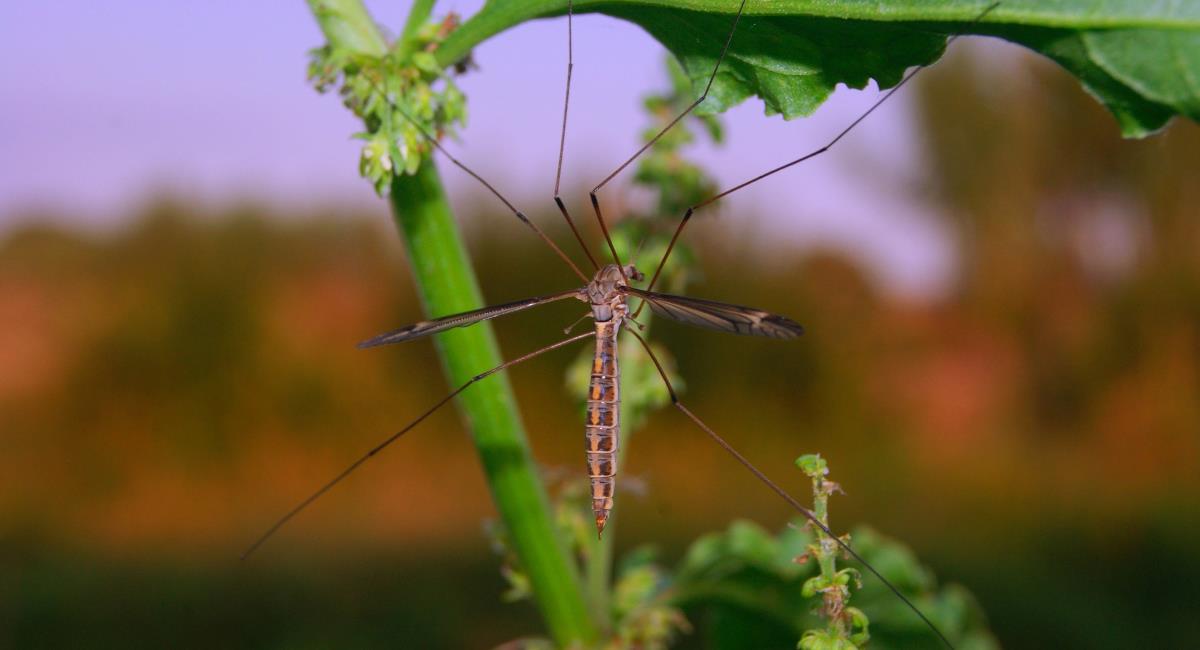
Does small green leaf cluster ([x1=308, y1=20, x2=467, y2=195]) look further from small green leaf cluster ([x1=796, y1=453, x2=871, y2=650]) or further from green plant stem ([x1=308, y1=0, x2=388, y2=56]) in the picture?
small green leaf cluster ([x1=796, y1=453, x2=871, y2=650])

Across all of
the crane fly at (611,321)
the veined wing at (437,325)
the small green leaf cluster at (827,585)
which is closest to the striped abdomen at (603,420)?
the crane fly at (611,321)

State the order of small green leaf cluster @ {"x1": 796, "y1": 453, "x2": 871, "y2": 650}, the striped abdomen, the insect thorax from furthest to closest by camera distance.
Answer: the insect thorax, the striped abdomen, small green leaf cluster @ {"x1": 796, "y1": 453, "x2": 871, "y2": 650}

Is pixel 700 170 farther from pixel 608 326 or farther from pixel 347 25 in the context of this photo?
pixel 347 25

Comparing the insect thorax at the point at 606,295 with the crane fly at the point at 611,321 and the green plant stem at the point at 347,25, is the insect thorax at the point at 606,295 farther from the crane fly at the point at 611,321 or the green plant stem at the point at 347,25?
the green plant stem at the point at 347,25

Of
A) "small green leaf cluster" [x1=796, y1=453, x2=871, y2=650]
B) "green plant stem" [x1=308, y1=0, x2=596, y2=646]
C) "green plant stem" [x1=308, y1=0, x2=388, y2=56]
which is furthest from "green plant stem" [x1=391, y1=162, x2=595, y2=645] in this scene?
"small green leaf cluster" [x1=796, y1=453, x2=871, y2=650]

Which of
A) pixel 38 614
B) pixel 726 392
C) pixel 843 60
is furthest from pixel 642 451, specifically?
pixel 843 60

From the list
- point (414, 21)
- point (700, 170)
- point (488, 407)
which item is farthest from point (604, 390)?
point (414, 21)
